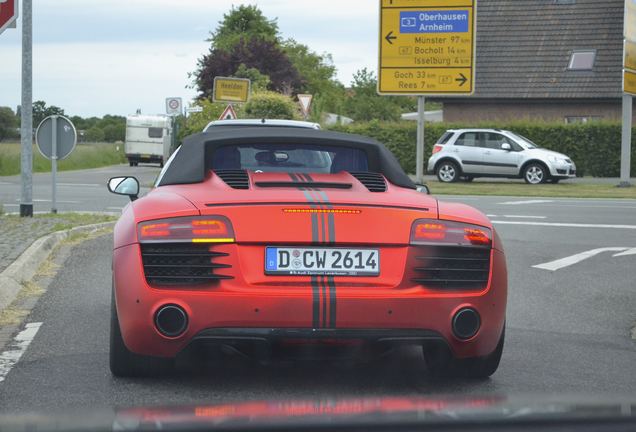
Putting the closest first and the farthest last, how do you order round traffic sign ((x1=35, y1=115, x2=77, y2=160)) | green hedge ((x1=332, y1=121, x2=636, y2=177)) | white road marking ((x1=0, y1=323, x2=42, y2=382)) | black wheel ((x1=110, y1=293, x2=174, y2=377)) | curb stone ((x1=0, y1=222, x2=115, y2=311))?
1. black wheel ((x1=110, y1=293, x2=174, y2=377))
2. white road marking ((x1=0, y1=323, x2=42, y2=382))
3. curb stone ((x1=0, y1=222, x2=115, y2=311))
4. round traffic sign ((x1=35, y1=115, x2=77, y2=160))
5. green hedge ((x1=332, y1=121, x2=636, y2=177))

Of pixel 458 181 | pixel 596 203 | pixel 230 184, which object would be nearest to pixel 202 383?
pixel 230 184

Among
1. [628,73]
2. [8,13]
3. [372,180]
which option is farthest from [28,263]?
[628,73]

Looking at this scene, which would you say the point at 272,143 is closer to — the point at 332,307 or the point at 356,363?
the point at 356,363

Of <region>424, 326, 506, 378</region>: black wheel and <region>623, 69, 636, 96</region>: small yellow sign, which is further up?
<region>623, 69, 636, 96</region>: small yellow sign

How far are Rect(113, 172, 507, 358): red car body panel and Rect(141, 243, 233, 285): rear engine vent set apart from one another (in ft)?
0.10

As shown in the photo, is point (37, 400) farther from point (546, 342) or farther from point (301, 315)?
point (546, 342)

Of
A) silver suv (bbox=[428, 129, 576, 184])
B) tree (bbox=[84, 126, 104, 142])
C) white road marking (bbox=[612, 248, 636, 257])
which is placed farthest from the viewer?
tree (bbox=[84, 126, 104, 142])

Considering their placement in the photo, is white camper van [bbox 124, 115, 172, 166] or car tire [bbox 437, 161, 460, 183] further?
white camper van [bbox 124, 115, 172, 166]

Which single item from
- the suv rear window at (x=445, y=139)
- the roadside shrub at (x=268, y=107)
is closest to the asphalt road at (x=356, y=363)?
the suv rear window at (x=445, y=139)

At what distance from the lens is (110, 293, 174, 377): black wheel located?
5275mm

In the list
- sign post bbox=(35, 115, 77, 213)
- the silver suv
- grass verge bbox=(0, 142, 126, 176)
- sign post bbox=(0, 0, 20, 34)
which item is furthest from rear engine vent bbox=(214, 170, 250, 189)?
grass verge bbox=(0, 142, 126, 176)

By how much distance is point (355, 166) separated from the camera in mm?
6328

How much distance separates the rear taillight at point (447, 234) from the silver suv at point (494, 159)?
92.9 feet

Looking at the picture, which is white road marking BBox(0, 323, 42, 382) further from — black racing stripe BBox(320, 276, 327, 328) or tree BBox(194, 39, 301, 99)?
tree BBox(194, 39, 301, 99)
